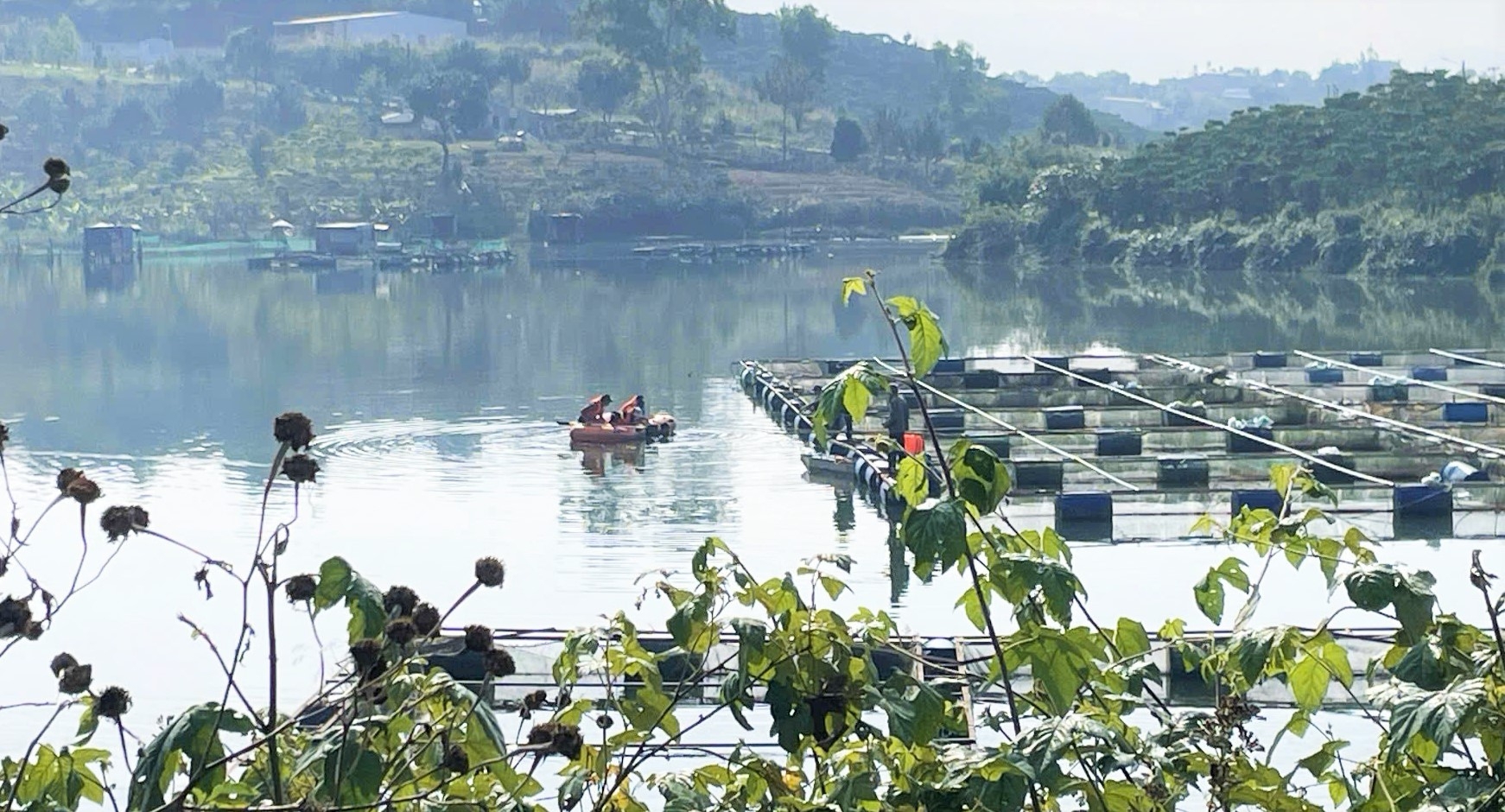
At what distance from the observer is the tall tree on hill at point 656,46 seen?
102750mm

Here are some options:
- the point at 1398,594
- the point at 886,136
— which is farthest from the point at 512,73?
the point at 1398,594

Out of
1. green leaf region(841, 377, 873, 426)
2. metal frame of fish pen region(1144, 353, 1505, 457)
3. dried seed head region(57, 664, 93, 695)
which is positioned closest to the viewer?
dried seed head region(57, 664, 93, 695)

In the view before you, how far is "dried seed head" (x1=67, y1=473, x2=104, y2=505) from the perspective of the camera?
9.70 ft

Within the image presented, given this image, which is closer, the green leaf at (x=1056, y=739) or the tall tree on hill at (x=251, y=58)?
the green leaf at (x=1056, y=739)

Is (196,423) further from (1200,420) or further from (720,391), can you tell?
(1200,420)

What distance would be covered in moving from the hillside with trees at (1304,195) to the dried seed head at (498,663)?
5689cm

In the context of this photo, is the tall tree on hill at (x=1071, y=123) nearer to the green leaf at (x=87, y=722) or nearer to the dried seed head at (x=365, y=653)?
the green leaf at (x=87, y=722)

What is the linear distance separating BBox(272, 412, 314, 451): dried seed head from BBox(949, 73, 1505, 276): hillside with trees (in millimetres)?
57146

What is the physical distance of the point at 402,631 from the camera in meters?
2.93

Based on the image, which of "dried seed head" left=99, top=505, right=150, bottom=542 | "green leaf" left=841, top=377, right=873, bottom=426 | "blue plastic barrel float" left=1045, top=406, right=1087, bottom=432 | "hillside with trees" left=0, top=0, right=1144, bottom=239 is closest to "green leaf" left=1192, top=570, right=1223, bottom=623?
"green leaf" left=841, top=377, right=873, bottom=426

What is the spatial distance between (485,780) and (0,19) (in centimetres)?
14853

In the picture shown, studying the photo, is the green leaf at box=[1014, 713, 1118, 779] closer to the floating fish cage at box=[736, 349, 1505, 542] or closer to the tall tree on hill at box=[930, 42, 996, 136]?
the floating fish cage at box=[736, 349, 1505, 542]

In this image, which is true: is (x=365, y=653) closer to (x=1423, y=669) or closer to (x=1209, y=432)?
(x=1423, y=669)

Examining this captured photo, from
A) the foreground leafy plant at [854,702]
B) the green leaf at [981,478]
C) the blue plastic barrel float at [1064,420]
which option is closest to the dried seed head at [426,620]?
the foreground leafy plant at [854,702]
